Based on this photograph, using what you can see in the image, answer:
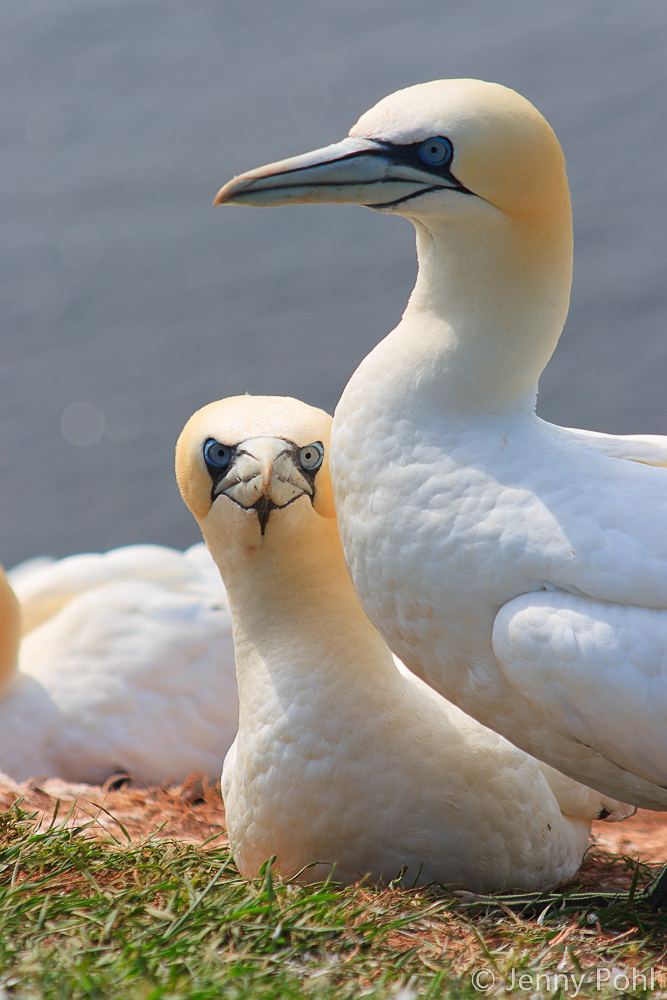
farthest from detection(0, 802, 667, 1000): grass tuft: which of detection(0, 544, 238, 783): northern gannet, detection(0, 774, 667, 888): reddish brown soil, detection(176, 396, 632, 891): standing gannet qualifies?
detection(0, 544, 238, 783): northern gannet

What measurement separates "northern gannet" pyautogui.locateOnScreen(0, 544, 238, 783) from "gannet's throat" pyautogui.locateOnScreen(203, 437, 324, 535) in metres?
2.48

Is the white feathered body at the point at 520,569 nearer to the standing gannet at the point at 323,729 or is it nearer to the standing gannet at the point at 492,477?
the standing gannet at the point at 492,477

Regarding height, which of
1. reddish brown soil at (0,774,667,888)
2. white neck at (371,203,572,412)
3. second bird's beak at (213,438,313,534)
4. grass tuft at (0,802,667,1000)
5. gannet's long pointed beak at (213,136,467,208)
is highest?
gannet's long pointed beak at (213,136,467,208)

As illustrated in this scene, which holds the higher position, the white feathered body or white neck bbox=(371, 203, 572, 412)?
white neck bbox=(371, 203, 572, 412)

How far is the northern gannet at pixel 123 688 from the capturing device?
5.93 m

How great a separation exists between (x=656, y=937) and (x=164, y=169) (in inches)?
490

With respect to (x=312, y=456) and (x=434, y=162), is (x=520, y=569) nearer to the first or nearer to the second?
(x=312, y=456)

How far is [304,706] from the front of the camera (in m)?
3.69

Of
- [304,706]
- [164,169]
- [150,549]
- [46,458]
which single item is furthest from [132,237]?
[304,706]

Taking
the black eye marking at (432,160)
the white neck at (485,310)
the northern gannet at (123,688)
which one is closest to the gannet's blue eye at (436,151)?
the black eye marking at (432,160)

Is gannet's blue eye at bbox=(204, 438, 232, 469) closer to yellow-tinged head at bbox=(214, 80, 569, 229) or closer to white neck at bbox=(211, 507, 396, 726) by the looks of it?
white neck at bbox=(211, 507, 396, 726)

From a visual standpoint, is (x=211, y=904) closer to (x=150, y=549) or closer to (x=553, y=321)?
(x=553, y=321)

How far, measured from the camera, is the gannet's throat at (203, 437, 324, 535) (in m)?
3.63

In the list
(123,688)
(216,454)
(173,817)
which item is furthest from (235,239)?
(216,454)
